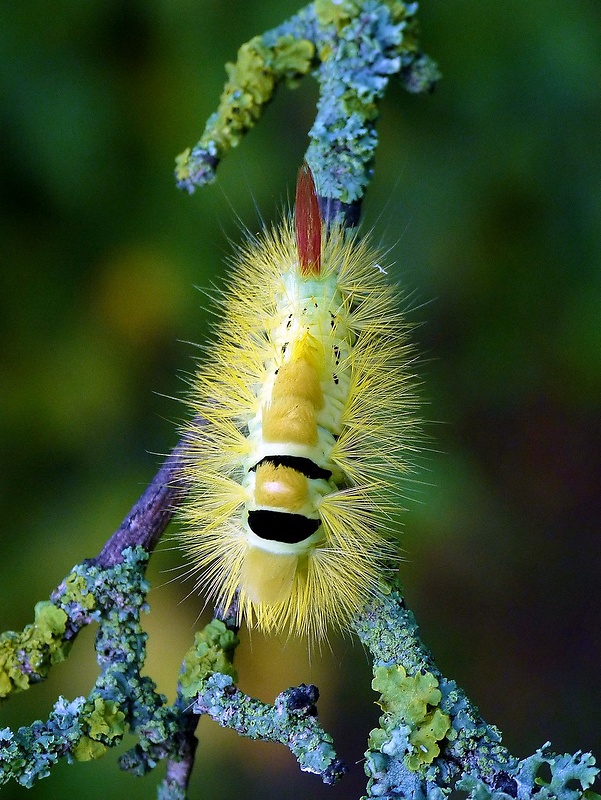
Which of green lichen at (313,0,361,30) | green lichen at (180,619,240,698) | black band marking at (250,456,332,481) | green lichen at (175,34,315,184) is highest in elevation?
green lichen at (313,0,361,30)

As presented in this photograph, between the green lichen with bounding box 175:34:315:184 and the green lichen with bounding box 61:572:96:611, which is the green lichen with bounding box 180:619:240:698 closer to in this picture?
the green lichen with bounding box 61:572:96:611

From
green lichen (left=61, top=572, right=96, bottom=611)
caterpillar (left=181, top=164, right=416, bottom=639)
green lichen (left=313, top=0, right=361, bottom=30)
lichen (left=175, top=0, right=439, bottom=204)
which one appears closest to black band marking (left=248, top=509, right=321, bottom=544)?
caterpillar (left=181, top=164, right=416, bottom=639)

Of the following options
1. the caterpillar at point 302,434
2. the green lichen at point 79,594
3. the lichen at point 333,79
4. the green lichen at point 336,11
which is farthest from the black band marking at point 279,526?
the green lichen at point 336,11

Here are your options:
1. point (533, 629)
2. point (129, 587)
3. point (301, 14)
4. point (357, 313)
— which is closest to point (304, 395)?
point (357, 313)

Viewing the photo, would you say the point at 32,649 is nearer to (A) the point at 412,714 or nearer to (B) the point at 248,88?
(A) the point at 412,714

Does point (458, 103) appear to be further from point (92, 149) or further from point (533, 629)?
point (533, 629)

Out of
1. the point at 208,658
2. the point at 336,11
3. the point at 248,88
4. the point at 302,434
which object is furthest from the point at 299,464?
the point at 336,11

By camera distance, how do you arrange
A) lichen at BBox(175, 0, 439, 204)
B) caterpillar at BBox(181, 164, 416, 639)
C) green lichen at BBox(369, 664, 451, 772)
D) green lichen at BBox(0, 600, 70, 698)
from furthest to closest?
1. lichen at BBox(175, 0, 439, 204)
2. caterpillar at BBox(181, 164, 416, 639)
3. green lichen at BBox(0, 600, 70, 698)
4. green lichen at BBox(369, 664, 451, 772)
